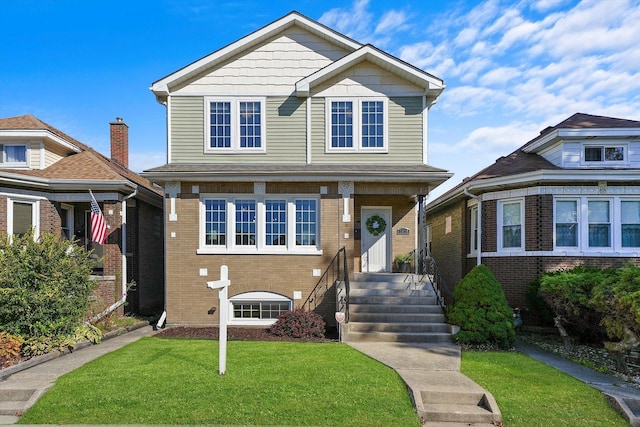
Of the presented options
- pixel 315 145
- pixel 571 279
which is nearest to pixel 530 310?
pixel 571 279

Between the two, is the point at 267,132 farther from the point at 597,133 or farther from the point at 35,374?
the point at 597,133

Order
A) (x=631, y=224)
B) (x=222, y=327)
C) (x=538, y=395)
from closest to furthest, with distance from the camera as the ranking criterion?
1. (x=538, y=395)
2. (x=222, y=327)
3. (x=631, y=224)

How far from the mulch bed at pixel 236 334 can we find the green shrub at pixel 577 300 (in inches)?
213

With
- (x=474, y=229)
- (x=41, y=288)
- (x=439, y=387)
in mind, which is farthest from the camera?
(x=474, y=229)

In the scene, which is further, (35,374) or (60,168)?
(60,168)

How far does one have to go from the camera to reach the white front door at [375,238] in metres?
13.1

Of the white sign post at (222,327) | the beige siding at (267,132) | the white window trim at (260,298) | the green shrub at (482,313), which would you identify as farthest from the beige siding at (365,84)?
the white sign post at (222,327)

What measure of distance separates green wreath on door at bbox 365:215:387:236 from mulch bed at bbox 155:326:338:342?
3666 millimetres

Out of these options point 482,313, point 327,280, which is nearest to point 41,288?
point 327,280

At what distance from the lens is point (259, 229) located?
11797 mm

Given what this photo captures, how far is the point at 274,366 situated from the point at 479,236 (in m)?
8.27

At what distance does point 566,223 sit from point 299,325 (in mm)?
8019

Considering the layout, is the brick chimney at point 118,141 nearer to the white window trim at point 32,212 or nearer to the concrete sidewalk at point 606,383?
the white window trim at point 32,212

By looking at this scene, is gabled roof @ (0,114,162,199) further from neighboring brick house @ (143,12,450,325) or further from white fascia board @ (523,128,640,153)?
white fascia board @ (523,128,640,153)
